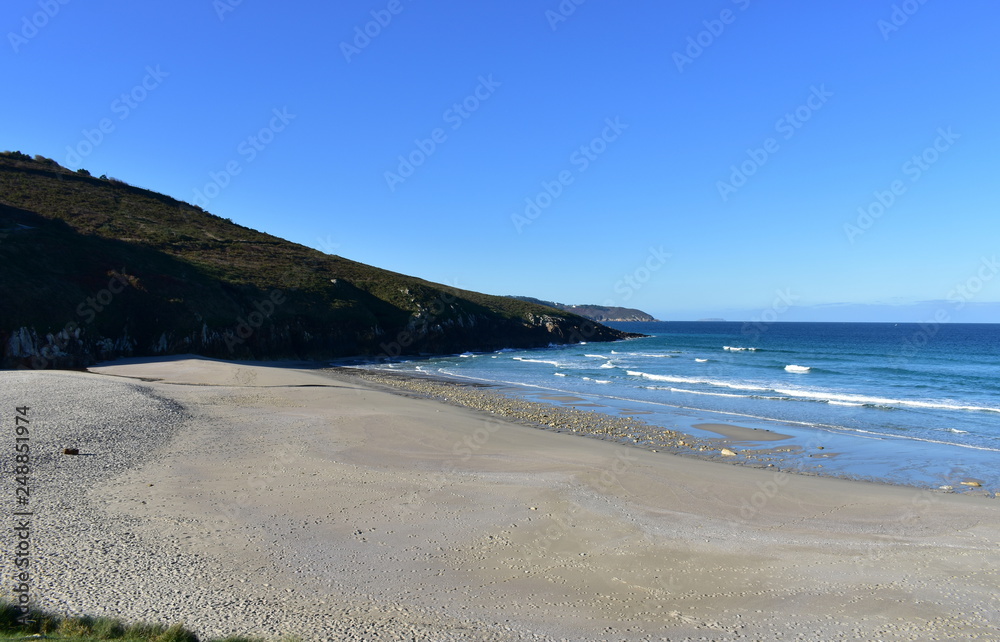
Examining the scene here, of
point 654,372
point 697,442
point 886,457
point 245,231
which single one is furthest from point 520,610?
point 245,231

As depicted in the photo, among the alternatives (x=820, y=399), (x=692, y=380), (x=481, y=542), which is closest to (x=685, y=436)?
(x=481, y=542)

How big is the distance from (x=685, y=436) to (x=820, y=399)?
1544cm

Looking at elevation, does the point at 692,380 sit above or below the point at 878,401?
above

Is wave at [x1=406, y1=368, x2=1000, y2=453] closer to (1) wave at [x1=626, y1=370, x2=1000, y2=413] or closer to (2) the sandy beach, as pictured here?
(1) wave at [x1=626, y1=370, x2=1000, y2=413]

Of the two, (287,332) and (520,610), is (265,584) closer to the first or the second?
(520,610)

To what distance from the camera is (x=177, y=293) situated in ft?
141

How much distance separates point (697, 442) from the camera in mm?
18922

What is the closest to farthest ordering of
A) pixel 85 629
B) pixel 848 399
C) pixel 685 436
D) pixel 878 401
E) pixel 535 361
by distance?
1. pixel 85 629
2. pixel 685 436
3. pixel 878 401
4. pixel 848 399
5. pixel 535 361

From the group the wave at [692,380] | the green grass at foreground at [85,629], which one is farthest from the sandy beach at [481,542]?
the wave at [692,380]

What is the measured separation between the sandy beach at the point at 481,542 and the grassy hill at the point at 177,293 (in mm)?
20938

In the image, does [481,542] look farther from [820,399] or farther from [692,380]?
[692,380]

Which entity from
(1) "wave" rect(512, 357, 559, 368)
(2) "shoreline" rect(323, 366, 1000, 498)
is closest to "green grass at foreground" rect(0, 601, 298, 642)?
(2) "shoreline" rect(323, 366, 1000, 498)

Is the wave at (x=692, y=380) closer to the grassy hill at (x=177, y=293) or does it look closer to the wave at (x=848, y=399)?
the wave at (x=848, y=399)

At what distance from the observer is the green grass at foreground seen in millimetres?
5367
